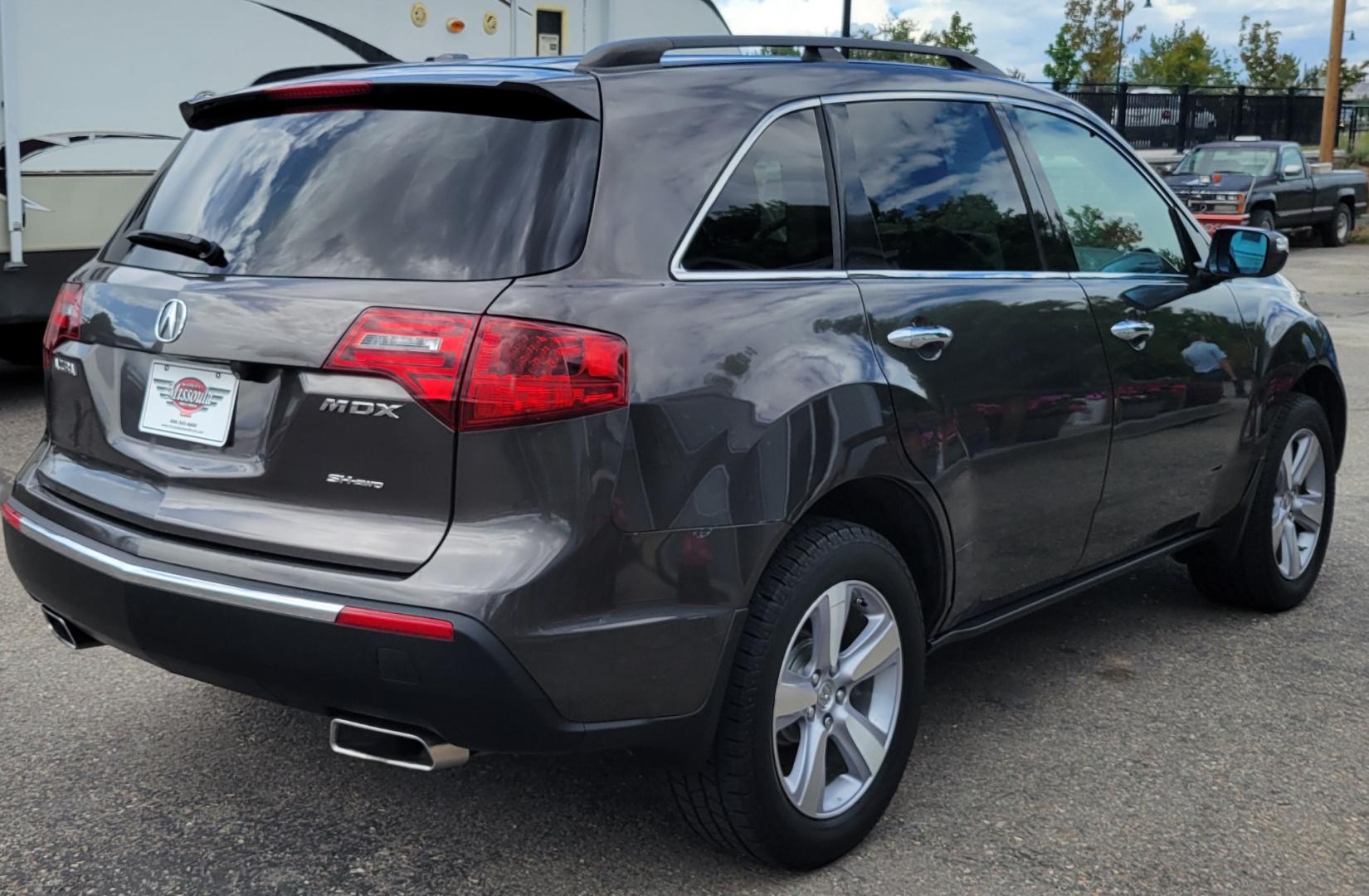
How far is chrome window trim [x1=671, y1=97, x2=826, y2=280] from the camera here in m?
2.96

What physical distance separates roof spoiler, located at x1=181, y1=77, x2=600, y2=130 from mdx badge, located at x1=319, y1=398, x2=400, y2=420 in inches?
25.6

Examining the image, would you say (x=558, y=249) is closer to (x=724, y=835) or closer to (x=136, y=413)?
(x=136, y=413)

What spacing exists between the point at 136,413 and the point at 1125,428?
259 centimetres

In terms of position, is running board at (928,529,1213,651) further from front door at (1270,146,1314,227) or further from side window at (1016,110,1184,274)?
front door at (1270,146,1314,227)

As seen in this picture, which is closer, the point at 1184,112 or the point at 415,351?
the point at 415,351

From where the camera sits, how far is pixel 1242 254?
4.59m

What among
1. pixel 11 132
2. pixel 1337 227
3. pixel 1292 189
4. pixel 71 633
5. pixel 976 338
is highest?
pixel 11 132

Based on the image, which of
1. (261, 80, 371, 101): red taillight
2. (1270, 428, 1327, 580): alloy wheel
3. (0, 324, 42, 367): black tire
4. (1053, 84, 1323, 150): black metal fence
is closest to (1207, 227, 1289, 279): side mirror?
(1270, 428, 1327, 580): alloy wheel

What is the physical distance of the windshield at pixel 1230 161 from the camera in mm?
22594

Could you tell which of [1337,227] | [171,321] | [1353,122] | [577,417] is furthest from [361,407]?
[1353,122]

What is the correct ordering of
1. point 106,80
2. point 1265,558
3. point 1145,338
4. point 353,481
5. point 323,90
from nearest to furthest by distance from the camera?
point 353,481
point 323,90
point 1145,338
point 1265,558
point 106,80

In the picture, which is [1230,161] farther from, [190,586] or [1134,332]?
[190,586]

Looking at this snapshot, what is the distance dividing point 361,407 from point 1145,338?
7.93 feet

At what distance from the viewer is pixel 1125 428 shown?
4117 mm
